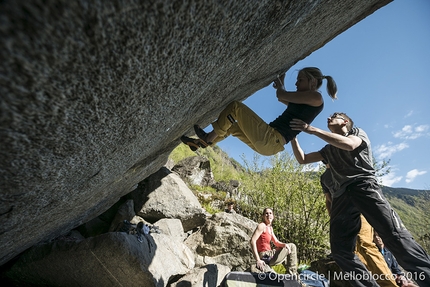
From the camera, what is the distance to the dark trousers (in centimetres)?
224

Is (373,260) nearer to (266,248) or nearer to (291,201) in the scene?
(266,248)

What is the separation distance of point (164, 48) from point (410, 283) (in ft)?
16.5

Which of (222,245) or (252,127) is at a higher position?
(252,127)

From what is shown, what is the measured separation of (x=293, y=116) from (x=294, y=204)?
9.22 m

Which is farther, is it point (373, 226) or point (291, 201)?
point (291, 201)

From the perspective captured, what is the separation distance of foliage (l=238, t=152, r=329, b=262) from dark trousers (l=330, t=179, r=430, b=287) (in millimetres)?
7601

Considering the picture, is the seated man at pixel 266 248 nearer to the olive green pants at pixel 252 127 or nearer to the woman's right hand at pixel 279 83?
the olive green pants at pixel 252 127

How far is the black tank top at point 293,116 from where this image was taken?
276 cm

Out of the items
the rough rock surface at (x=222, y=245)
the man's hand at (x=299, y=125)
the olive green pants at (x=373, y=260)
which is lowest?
the rough rock surface at (x=222, y=245)

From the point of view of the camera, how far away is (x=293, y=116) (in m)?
2.81

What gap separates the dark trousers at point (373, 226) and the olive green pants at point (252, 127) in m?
1.14


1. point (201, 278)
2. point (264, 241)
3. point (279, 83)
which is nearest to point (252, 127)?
point (279, 83)

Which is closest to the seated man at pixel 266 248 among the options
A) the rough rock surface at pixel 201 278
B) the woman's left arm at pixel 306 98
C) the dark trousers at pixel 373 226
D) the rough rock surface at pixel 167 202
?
Answer: the rough rock surface at pixel 201 278

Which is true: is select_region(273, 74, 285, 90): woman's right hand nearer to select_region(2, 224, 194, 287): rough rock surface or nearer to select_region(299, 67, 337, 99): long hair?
select_region(299, 67, 337, 99): long hair
